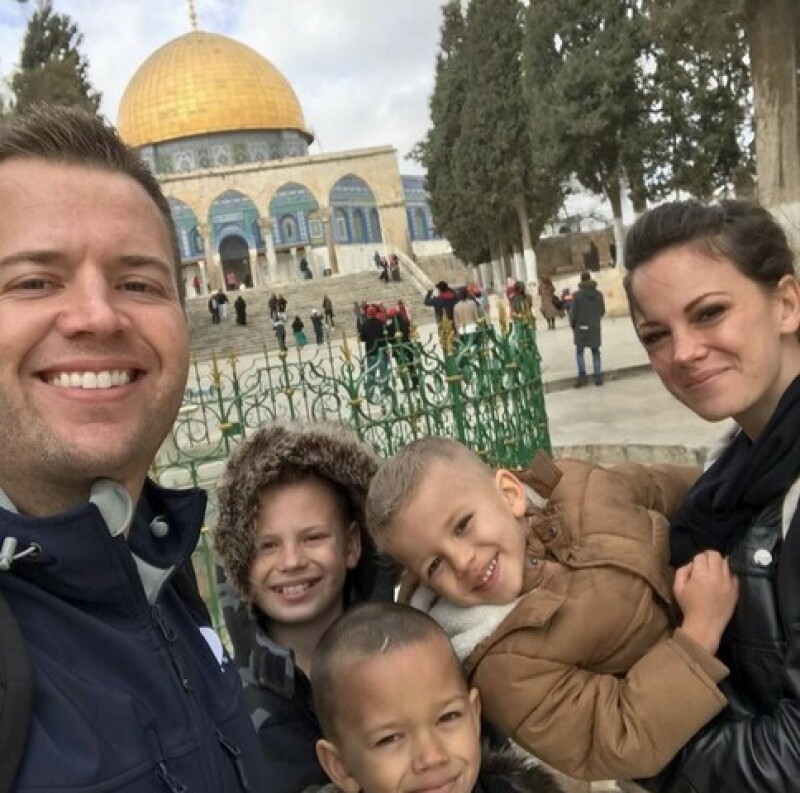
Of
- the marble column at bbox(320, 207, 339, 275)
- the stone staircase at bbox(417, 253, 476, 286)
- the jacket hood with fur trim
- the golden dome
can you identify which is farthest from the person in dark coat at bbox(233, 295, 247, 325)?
the jacket hood with fur trim

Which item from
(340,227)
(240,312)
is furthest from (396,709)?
(340,227)

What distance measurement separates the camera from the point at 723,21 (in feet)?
32.9

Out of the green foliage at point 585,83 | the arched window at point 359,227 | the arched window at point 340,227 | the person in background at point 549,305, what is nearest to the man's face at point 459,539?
the person in background at point 549,305

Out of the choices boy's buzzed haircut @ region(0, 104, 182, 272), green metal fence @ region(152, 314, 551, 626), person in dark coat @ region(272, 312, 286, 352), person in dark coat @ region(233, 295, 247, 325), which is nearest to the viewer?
boy's buzzed haircut @ region(0, 104, 182, 272)

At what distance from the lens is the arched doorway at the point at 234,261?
1777 inches

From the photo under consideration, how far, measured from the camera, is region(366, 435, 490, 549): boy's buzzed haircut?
5.15 feet

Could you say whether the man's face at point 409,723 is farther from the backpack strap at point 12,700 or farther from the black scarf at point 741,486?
the backpack strap at point 12,700

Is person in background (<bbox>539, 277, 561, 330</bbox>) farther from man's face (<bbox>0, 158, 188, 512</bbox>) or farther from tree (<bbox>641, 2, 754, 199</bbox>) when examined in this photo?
man's face (<bbox>0, 158, 188, 512</bbox>)

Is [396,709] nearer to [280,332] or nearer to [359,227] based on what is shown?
[280,332]

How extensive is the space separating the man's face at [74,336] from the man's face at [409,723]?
60cm

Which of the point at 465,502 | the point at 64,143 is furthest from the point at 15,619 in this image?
the point at 465,502

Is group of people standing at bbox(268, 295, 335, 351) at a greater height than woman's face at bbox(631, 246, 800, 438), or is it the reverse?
group of people standing at bbox(268, 295, 335, 351)

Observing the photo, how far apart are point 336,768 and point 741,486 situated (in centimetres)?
95

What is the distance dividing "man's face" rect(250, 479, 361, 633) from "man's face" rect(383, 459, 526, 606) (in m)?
0.33
